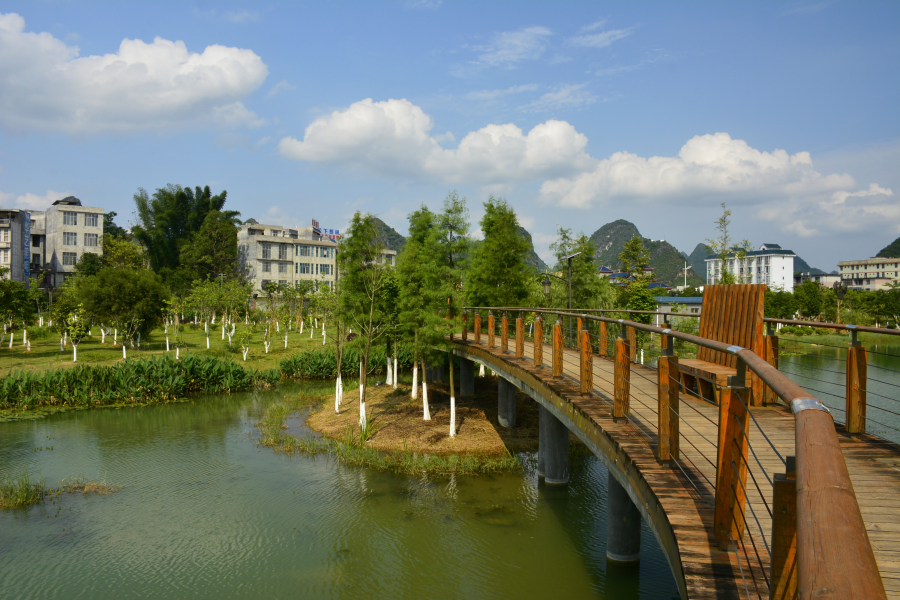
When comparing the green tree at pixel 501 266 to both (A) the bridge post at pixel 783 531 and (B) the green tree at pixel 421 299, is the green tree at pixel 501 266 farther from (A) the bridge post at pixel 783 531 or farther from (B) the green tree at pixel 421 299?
(A) the bridge post at pixel 783 531

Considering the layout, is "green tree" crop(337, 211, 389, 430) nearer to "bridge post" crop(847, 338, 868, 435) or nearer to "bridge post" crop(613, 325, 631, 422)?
"bridge post" crop(613, 325, 631, 422)

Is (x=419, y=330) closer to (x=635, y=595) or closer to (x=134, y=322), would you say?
(x=635, y=595)

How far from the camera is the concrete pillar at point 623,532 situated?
9.01 meters

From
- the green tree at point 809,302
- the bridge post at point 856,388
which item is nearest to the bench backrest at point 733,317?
the bridge post at point 856,388

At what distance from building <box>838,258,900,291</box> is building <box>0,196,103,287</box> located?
124 meters

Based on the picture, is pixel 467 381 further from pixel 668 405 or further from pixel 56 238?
pixel 56 238

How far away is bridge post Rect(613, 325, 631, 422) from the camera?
6082mm

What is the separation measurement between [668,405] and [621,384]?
5.06ft

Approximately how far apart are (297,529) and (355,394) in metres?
11.8

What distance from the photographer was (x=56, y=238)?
61281 millimetres

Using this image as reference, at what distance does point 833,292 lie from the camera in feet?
205

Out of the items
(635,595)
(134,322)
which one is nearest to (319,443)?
(635,595)

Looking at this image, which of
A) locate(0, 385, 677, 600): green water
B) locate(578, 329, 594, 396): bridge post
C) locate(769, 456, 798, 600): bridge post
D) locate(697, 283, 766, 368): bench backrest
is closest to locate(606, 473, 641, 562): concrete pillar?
locate(0, 385, 677, 600): green water

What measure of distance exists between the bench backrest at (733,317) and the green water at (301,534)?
4.09 m
